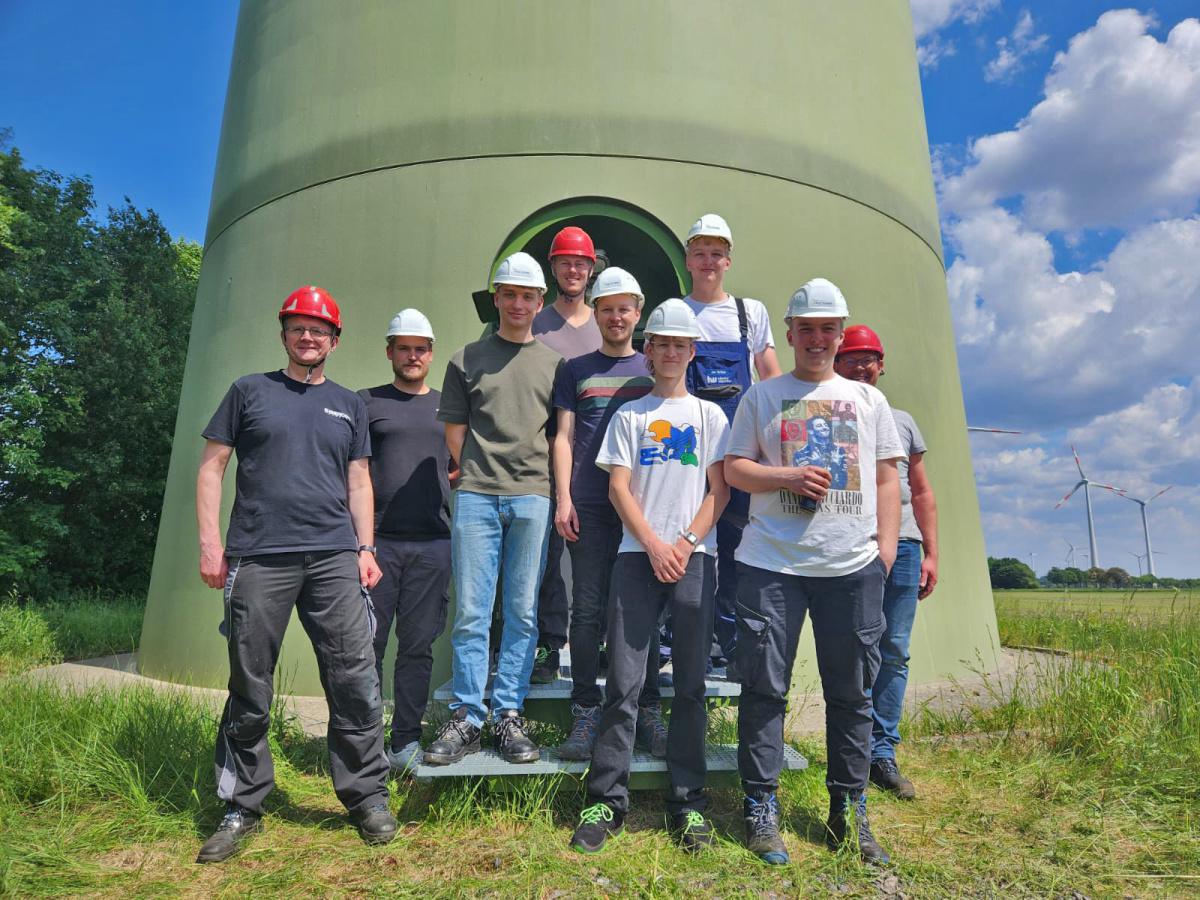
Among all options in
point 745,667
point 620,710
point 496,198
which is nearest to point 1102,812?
point 745,667

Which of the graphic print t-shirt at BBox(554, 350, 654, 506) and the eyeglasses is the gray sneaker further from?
the eyeglasses

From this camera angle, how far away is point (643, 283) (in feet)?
19.6

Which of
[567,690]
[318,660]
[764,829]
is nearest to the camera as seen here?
[764,829]

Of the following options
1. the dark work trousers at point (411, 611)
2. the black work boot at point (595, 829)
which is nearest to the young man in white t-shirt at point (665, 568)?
the black work boot at point (595, 829)

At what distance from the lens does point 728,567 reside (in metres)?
3.47

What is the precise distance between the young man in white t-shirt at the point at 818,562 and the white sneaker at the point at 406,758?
53.1 inches

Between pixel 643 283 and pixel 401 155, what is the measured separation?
6.59 ft

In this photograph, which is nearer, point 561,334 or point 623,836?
point 623,836

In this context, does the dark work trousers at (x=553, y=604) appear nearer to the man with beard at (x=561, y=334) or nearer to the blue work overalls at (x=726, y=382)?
the man with beard at (x=561, y=334)

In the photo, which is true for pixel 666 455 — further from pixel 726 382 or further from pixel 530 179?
pixel 530 179

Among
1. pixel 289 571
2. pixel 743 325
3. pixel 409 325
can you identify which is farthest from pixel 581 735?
pixel 409 325

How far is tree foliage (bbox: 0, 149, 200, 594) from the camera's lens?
492 inches

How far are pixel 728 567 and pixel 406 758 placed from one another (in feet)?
5.31

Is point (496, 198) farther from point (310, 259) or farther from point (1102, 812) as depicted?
point (1102, 812)
